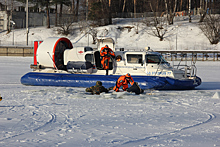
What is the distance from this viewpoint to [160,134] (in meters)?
5.13

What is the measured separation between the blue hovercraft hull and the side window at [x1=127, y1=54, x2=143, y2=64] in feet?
2.63

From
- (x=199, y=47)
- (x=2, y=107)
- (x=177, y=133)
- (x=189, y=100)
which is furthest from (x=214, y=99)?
(x=199, y=47)

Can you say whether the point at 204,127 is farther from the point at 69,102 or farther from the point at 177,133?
the point at 69,102

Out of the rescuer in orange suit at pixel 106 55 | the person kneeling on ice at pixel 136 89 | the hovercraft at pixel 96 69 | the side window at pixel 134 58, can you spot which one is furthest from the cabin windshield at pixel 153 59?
the person kneeling on ice at pixel 136 89

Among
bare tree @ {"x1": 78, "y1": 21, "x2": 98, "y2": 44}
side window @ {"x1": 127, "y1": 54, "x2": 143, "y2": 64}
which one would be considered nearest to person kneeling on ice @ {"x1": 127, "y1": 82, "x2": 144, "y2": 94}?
side window @ {"x1": 127, "y1": 54, "x2": 143, "y2": 64}

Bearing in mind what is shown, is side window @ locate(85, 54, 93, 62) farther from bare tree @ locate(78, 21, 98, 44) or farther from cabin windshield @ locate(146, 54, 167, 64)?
bare tree @ locate(78, 21, 98, 44)

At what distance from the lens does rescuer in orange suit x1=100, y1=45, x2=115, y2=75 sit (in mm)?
11328

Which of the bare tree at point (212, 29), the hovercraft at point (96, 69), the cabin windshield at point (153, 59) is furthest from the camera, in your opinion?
the bare tree at point (212, 29)

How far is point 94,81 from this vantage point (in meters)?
11.1

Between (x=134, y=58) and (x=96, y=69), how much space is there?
1.58 meters

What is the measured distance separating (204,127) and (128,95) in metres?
3.94

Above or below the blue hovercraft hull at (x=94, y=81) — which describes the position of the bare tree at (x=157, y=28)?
above

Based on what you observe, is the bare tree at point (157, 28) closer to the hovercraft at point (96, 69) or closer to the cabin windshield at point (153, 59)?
the hovercraft at point (96, 69)

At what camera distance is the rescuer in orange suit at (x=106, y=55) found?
1133cm
